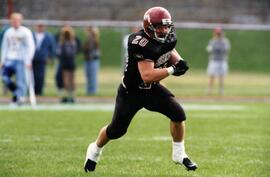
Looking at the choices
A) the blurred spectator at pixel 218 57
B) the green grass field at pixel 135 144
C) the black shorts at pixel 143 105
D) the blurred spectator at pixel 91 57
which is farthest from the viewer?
the blurred spectator at pixel 218 57

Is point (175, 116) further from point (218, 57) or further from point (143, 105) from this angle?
point (218, 57)

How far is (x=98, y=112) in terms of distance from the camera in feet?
49.0

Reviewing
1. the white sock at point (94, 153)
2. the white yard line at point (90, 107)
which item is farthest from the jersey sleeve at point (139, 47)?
the white yard line at point (90, 107)

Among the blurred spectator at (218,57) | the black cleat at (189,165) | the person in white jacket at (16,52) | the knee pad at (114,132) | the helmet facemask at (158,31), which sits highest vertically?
the helmet facemask at (158,31)

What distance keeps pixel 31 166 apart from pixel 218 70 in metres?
13.2

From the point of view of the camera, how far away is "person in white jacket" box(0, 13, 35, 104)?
15438 mm

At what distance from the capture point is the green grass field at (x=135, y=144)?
7.83m

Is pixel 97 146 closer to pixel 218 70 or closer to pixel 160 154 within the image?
pixel 160 154

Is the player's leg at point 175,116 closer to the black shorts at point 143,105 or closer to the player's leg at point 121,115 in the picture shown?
the black shorts at point 143,105

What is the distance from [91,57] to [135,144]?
10.3 meters

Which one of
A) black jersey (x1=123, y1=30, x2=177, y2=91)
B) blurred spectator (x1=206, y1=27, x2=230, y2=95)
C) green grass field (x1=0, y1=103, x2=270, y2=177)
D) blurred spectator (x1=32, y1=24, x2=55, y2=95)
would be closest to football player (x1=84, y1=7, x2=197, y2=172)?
black jersey (x1=123, y1=30, x2=177, y2=91)

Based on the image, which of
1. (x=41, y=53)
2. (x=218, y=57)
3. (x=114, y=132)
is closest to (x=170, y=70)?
(x=114, y=132)

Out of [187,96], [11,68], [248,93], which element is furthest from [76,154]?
[248,93]

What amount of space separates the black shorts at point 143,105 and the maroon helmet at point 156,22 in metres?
0.56
